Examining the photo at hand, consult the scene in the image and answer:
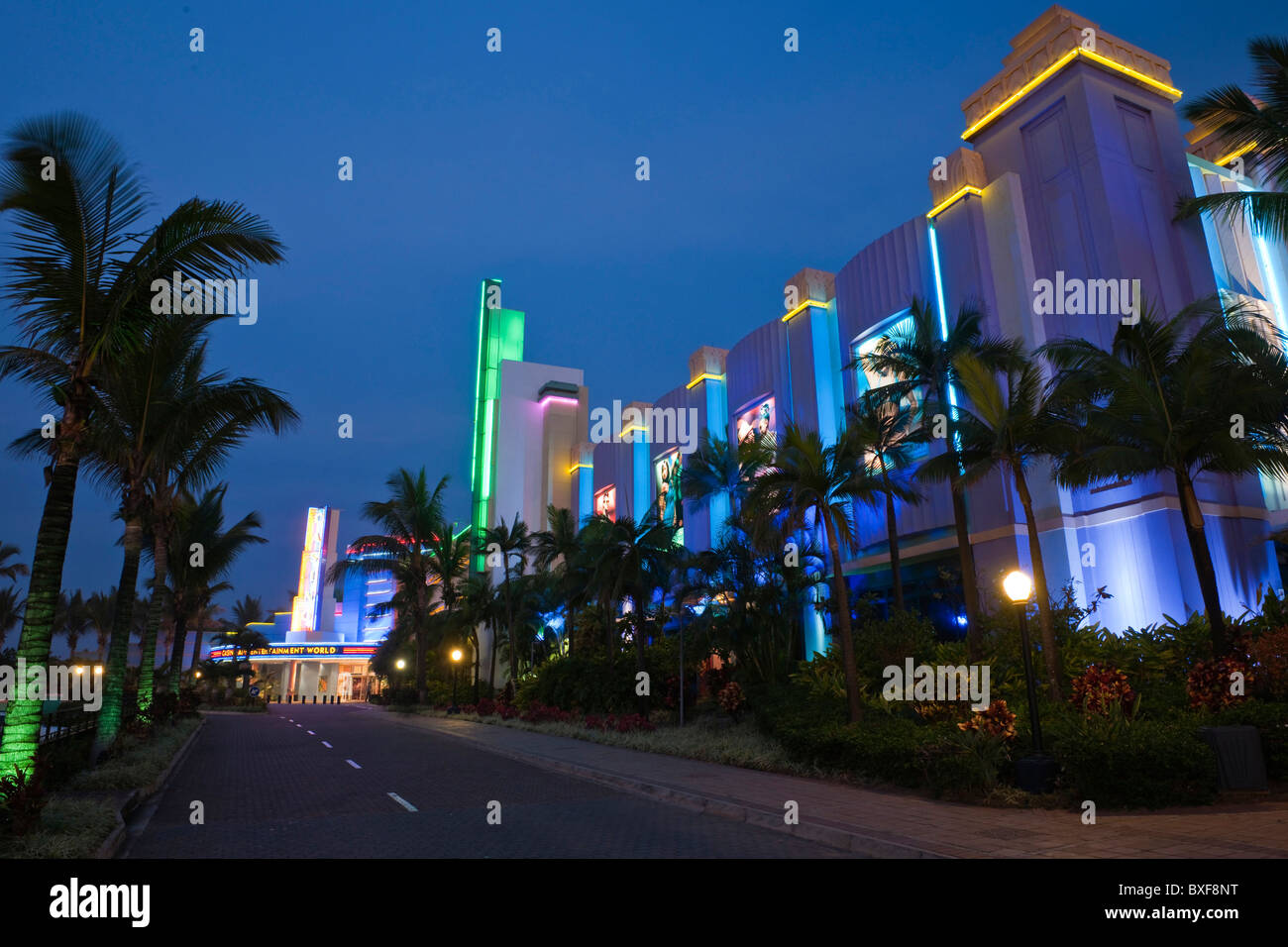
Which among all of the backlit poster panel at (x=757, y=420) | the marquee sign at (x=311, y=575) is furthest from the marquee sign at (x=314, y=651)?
the backlit poster panel at (x=757, y=420)

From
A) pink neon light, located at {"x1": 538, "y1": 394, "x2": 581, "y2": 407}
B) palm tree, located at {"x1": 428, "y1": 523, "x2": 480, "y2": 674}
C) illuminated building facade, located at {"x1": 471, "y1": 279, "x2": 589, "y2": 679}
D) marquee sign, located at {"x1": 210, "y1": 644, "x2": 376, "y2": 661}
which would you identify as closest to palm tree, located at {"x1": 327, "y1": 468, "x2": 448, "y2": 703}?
palm tree, located at {"x1": 428, "y1": 523, "x2": 480, "y2": 674}

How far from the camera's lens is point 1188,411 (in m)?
12.9

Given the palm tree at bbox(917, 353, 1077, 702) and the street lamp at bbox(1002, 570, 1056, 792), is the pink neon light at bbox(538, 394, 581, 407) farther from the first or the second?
the street lamp at bbox(1002, 570, 1056, 792)

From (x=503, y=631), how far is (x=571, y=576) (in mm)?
15763

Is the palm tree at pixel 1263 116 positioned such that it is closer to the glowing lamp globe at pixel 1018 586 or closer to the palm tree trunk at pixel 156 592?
the glowing lamp globe at pixel 1018 586

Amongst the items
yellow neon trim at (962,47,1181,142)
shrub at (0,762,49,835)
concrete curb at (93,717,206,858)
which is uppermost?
yellow neon trim at (962,47,1181,142)

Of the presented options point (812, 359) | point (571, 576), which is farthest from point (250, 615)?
point (812, 359)

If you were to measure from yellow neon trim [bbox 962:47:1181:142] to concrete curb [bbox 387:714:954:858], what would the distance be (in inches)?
876

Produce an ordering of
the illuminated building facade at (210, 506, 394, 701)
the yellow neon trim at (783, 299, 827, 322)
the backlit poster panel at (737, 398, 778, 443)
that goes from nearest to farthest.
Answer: the yellow neon trim at (783, 299, 827, 322) < the backlit poster panel at (737, 398, 778, 443) < the illuminated building facade at (210, 506, 394, 701)

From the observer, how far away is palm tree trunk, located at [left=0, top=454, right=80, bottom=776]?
789 cm

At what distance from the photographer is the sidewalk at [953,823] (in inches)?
285

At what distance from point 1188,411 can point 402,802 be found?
14269 mm

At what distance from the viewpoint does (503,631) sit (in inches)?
1635
